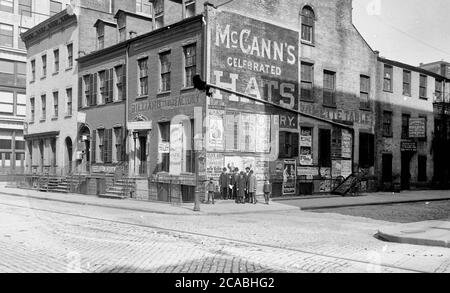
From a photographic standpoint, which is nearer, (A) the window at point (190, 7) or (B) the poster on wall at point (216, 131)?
(B) the poster on wall at point (216, 131)

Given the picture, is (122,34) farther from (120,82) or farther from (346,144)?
(346,144)

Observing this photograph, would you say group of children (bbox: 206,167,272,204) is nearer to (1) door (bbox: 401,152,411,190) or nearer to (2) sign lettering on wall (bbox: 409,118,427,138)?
(1) door (bbox: 401,152,411,190)

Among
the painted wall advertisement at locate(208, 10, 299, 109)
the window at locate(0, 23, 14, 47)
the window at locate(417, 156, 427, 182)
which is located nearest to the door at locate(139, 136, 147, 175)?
the painted wall advertisement at locate(208, 10, 299, 109)

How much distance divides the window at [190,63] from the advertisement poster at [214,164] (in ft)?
12.8

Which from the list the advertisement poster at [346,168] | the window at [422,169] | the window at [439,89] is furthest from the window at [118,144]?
the window at [439,89]

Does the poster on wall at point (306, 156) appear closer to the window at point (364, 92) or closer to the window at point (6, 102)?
the window at point (364, 92)

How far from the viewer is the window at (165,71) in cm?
2553

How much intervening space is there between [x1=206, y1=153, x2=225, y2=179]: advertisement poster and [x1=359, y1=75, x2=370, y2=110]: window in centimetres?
1292

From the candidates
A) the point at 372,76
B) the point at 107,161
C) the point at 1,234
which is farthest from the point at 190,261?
the point at 372,76

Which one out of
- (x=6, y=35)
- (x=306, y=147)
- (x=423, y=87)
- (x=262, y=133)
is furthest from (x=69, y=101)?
(x=423, y=87)

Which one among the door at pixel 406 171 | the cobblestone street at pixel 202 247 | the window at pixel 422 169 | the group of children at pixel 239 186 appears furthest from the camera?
the window at pixel 422 169

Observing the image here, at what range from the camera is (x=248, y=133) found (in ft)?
80.1
